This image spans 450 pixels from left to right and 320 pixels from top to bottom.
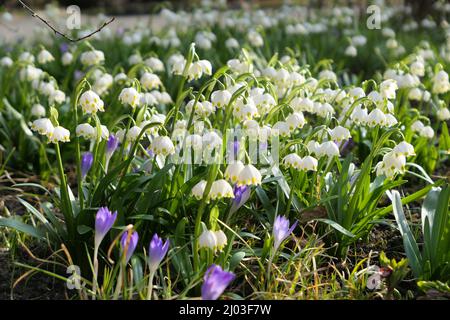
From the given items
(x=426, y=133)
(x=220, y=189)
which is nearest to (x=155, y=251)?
(x=220, y=189)

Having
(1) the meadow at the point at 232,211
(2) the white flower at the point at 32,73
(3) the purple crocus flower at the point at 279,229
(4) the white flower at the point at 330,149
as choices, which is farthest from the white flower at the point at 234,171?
(2) the white flower at the point at 32,73

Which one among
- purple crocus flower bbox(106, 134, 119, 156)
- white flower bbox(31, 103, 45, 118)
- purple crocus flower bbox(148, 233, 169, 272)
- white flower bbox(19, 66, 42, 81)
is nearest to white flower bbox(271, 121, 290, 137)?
purple crocus flower bbox(106, 134, 119, 156)

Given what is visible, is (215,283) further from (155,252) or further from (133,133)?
(133,133)

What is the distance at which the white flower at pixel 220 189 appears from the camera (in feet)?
8.56

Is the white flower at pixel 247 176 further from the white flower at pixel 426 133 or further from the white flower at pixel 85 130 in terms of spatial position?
the white flower at pixel 426 133

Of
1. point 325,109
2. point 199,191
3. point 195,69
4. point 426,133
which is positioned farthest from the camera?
point 426,133

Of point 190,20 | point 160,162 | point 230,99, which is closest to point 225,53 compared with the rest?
point 190,20

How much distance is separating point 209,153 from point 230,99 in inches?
20.6

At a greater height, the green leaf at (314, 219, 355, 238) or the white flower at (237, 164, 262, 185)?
the white flower at (237, 164, 262, 185)

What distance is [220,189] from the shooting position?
8.56ft

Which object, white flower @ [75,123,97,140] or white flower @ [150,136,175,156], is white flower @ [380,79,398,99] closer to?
white flower @ [150,136,175,156]

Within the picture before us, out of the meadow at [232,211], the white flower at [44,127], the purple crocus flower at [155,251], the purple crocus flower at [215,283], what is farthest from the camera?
the white flower at [44,127]

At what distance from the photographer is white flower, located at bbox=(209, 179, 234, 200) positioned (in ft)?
8.56
